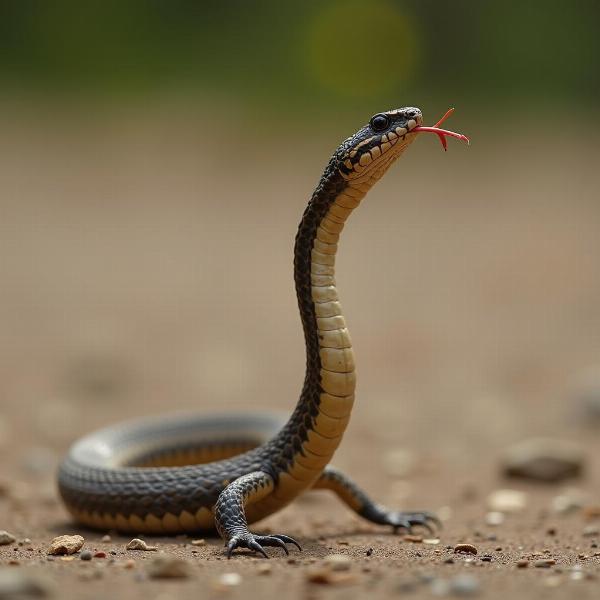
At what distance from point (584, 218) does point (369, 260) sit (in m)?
4.88

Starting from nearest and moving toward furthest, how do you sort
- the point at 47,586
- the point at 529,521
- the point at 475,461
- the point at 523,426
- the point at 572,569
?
the point at 47,586
the point at 572,569
the point at 529,521
the point at 475,461
the point at 523,426

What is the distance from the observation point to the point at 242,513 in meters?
5.57

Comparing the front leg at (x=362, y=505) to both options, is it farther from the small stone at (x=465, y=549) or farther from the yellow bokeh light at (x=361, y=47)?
the yellow bokeh light at (x=361, y=47)

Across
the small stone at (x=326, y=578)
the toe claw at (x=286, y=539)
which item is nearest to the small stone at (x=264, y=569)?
the small stone at (x=326, y=578)

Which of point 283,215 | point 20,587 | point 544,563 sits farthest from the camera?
point 283,215

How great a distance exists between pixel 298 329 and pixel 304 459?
867cm

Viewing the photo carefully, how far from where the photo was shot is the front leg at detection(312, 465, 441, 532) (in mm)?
6643

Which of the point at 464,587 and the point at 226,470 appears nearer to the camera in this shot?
the point at 464,587

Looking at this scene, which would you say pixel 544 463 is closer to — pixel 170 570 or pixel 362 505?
pixel 362 505

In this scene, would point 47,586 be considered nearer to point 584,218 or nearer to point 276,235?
point 276,235

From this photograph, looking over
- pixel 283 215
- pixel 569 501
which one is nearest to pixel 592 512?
pixel 569 501

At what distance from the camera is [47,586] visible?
13.5 feet

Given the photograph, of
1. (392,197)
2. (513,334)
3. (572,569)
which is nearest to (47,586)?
(572,569)

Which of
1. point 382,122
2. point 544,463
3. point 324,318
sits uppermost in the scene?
point 382,122
